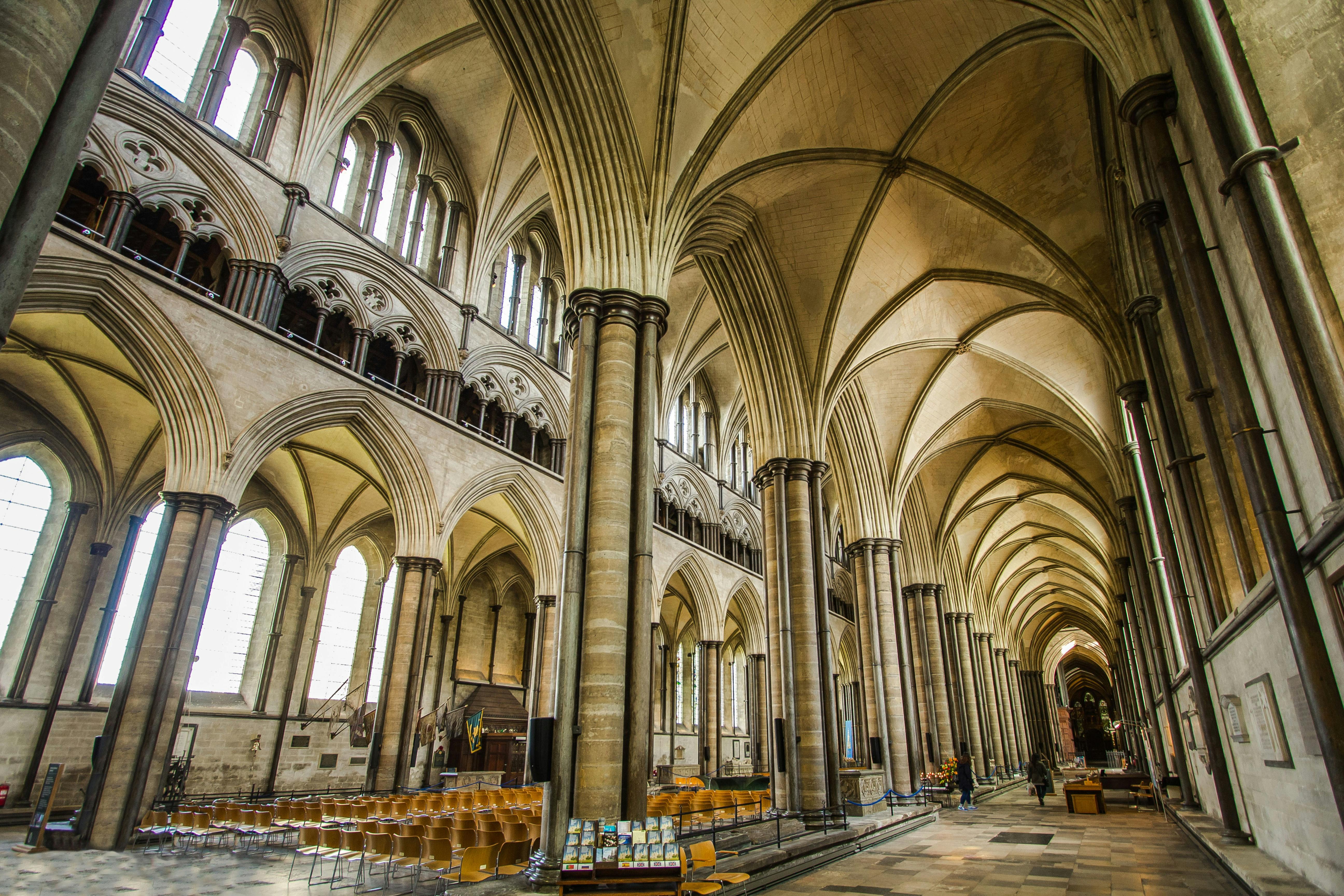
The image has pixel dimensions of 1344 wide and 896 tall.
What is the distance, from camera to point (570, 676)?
24.7ft

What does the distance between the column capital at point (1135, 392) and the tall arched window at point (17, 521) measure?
19.0 metres

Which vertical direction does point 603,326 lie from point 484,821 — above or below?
above

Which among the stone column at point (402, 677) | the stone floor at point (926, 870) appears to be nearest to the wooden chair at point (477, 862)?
the stone floor at point (926, 870)

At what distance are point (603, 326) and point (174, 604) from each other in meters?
7.27

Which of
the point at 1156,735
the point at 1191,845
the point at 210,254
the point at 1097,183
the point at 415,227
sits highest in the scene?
the point at 415,227

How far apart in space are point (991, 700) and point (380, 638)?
75.3 feet

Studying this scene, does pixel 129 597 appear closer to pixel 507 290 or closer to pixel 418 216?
pixel 418 216

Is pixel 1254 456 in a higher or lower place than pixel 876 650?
lower

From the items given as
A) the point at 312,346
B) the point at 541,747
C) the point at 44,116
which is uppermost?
the point at 312,346

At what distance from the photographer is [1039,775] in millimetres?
15773

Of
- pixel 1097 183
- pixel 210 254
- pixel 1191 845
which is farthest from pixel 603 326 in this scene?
pixel 1191 845

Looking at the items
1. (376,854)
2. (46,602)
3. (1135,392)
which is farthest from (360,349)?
(1135,392)

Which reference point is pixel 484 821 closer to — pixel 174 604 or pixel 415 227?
pixel 174 604

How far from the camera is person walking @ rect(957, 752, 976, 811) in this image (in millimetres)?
15414
